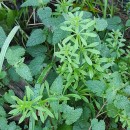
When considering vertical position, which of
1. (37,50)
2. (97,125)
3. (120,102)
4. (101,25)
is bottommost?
(97,125)

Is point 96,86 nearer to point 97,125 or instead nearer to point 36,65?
point 97,125

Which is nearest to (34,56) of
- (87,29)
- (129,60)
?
(87,29)

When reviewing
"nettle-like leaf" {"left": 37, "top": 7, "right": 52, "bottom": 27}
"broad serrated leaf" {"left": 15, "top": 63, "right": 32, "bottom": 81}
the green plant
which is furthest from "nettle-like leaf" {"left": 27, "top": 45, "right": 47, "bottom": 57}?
"broad serrated leaf" {"left": 15, "top": 63, "right": 32, "bottom": 81}

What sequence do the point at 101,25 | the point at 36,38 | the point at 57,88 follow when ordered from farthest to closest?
1. the point at 36,38
2. the point at 101,25
3. the point at 57,88

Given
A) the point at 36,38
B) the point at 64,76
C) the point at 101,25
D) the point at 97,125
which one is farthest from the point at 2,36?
the point at 97,125

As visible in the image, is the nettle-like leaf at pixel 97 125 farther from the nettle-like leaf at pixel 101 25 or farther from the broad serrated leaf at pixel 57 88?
the nettle-like leaf at pixel 101 25

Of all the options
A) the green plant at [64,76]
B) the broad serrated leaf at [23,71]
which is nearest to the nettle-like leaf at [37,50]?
the green plant at [64,76]
